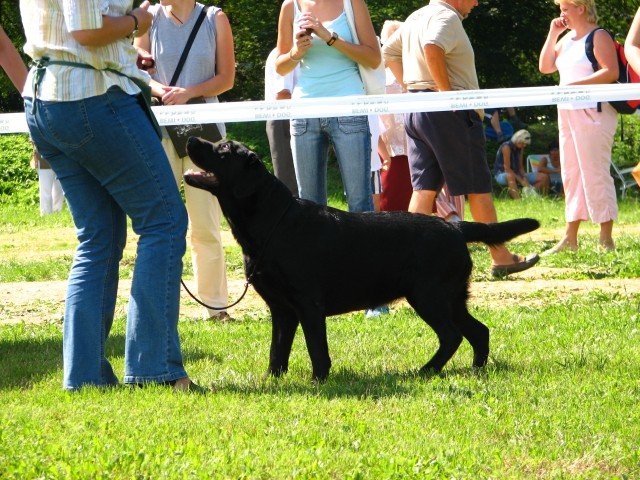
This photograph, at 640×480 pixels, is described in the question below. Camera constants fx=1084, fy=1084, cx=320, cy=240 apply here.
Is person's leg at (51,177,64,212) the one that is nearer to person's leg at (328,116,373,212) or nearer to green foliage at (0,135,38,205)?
green foliage at (0,135,38,205)

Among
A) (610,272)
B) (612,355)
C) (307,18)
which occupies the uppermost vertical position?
(307,18)

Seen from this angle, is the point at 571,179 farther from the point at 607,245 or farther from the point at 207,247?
the point at 207,247

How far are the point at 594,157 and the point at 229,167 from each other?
5823 millimetres

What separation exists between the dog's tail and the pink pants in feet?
15.2

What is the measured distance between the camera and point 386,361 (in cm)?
587

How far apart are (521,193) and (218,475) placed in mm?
16393

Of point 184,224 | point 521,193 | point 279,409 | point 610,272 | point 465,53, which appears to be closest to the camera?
point 279,409

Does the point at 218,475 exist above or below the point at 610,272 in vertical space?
above

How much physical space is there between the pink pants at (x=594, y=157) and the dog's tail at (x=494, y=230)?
15.2 ft

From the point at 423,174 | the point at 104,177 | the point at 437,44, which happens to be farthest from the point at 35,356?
the point at 437,44

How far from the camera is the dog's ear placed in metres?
5.30

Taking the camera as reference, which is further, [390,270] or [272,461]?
[390,270]

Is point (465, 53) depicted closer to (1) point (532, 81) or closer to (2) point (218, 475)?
(2) point (218, 475)

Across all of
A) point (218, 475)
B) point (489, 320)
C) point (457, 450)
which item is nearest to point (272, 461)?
point (218, 475)
